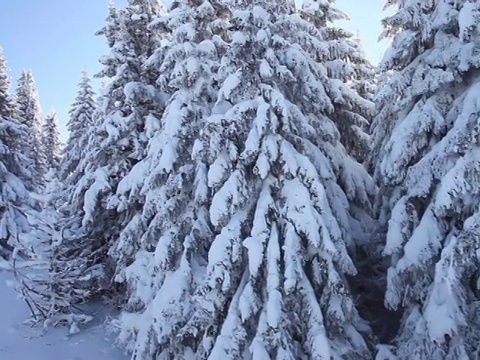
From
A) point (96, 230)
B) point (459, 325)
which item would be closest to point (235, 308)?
point (459, 325)

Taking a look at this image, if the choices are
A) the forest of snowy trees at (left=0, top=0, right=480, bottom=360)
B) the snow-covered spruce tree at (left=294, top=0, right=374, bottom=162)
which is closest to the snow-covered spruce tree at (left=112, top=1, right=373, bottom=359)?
the forest of snowy trees at (left=0, top=0, right=480, bottom=360)

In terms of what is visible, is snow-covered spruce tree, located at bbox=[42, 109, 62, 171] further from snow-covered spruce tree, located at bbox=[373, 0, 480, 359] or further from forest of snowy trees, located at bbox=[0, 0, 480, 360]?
snow-covered spruce tree, located at bbox=[373, 0, 480, 359]

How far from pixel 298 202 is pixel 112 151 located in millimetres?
9267

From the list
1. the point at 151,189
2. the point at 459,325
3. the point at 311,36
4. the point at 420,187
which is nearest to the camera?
the point at 459,325

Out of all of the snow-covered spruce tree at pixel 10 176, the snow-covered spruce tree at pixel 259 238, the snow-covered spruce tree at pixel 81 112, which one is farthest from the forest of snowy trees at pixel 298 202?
the snow-covered spruce tree at pixel 81 112

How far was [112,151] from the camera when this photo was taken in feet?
52.5

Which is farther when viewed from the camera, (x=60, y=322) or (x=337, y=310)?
(x=60, y=322)

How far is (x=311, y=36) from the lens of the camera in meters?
12.6

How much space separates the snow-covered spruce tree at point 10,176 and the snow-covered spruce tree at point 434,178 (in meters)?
15.2

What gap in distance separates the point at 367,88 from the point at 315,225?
9.37 meters

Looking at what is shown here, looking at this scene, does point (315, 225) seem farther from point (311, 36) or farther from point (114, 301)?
point (114, 301)

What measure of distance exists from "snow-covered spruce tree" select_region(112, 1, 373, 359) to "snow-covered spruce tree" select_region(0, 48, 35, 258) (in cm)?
1134

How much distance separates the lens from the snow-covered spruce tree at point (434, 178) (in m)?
8.17

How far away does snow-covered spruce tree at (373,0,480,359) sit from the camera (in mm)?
8172
